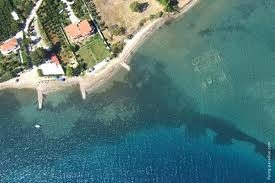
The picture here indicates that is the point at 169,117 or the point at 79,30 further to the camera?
the point at 79,30

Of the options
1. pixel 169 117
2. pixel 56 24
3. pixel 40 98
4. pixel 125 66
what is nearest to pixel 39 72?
pixel 40 98

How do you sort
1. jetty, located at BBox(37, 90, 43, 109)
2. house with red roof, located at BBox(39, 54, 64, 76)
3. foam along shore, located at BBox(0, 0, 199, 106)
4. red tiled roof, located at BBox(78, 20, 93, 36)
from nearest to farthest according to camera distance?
jetty, located at BBox(37, 90, 43, 109) < foam along shore, located at BBox(0, 0, 199, 106) < house with red roof, located at BBox(39, 54, 64, 76) < red tiled roof, located at BBox(78, 20, 93, 36)

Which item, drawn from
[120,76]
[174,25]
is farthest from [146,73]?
[174,25]

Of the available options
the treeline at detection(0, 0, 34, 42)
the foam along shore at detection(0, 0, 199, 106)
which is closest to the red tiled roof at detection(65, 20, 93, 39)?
the foam along shore at detection(0, 0, 199, 106)

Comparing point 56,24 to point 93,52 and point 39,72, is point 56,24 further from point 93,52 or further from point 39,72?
point 39,72

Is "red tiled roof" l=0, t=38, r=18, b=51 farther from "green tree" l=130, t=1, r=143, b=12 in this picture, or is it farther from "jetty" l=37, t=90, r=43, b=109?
"green tree" l=130, t=1, r=143, b=12
